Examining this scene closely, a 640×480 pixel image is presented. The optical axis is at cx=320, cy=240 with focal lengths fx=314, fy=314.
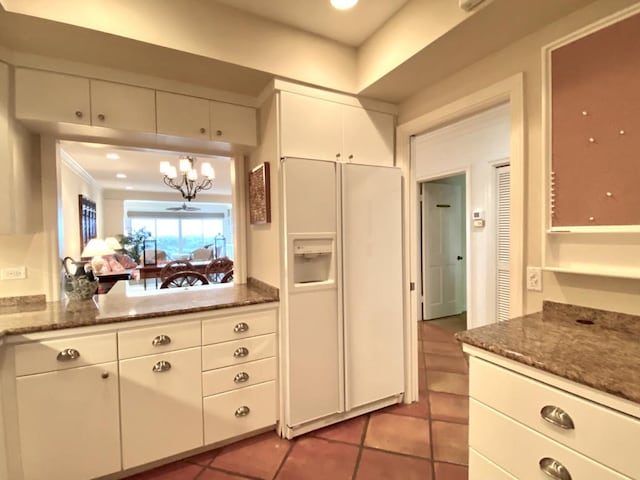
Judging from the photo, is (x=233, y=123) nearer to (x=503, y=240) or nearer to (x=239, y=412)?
(x=239, y=412)

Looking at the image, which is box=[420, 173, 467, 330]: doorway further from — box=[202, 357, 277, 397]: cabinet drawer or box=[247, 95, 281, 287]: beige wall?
box=[202, 357, 277, 397]: cabinet drawer

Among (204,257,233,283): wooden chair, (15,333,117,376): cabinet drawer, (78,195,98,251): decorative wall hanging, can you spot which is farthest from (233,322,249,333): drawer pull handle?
(78,195,98,251): decorative wall hanging

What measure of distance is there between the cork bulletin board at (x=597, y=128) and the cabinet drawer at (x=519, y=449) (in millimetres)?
885

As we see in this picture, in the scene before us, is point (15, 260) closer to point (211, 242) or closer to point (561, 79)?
point (561, 79)

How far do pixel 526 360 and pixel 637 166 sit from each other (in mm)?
869

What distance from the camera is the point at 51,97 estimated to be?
173 cm

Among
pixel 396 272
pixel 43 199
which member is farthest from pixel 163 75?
pixel 396 272

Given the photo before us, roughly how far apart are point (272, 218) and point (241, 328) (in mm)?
736

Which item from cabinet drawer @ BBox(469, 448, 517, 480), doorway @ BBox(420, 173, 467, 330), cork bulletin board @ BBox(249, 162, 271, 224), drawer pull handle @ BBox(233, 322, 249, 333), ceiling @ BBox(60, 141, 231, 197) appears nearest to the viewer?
cabinet drawer @ BBox(469, 448, 517, 480)

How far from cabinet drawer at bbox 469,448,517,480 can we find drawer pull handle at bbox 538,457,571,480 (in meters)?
0.14

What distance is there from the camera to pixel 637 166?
1.19 meters

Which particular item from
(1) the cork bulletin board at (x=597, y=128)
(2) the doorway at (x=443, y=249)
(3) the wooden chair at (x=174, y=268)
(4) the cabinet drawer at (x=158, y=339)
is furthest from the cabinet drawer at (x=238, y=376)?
(3) the wooden chair at (x=174, y=268)

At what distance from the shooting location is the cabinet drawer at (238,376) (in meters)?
1.89

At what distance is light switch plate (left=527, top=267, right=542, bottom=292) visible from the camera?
1.53m
